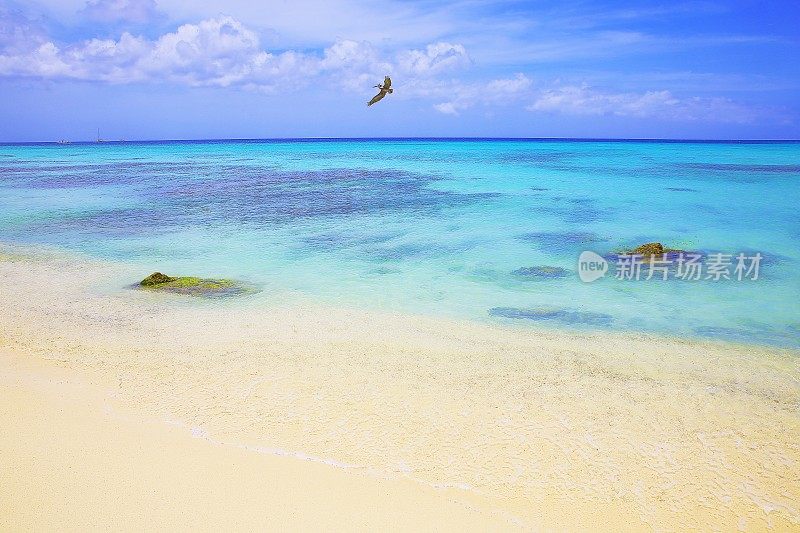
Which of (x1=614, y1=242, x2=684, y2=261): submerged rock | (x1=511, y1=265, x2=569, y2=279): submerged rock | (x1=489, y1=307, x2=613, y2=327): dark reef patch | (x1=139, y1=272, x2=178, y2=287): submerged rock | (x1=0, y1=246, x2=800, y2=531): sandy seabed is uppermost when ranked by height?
(x1=614, y1=242, x2=684, y2=261): submerged rock

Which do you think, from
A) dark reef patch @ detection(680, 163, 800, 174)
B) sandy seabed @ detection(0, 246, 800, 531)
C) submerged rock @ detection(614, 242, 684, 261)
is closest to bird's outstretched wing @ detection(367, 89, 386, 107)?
sandy seabed @ detection(0, 246, 800, 531)

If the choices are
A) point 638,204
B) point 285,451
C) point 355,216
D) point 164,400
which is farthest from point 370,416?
point 638,204

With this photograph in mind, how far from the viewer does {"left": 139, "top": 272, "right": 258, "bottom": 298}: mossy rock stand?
10.5 meters

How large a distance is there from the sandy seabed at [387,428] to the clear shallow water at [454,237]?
4.98 ft

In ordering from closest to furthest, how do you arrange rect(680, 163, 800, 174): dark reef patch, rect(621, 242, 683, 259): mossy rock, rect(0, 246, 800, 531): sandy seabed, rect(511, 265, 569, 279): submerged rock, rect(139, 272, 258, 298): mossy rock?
rect(0, 246, 800, 531): sandy seabed → rect(139, 272, 258, 298): mossy rock → rect(511, 265, 569, 279): submerged rock → rect(621, 242, 683, 259): mossy rock → rect(680, 163, 800, 174): dark reef patch

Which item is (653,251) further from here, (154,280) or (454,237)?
(154,280)

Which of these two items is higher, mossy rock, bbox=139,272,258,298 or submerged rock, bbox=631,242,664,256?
submerged rock, bbox=631,242,664,256

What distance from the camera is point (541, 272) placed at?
1224cm

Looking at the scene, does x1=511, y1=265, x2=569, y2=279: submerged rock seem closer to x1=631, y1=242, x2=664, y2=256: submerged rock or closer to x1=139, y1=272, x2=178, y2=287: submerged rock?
x1=631, y1=242, x2=664, y2=256: submerged rock

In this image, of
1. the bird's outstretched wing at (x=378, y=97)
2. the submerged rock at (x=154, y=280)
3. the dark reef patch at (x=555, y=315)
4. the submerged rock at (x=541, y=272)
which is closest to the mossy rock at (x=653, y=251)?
the submerged rock at (x=541, y=272)

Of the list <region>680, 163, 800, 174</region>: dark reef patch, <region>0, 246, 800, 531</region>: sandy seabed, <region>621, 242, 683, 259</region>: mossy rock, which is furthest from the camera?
<region>680, 163, 800, 174</region>: dark reef patch

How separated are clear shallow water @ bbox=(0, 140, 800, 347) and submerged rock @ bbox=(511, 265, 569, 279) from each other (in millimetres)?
216

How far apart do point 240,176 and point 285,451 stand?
34.2 m

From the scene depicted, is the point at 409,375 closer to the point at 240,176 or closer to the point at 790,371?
the point at 790,371
